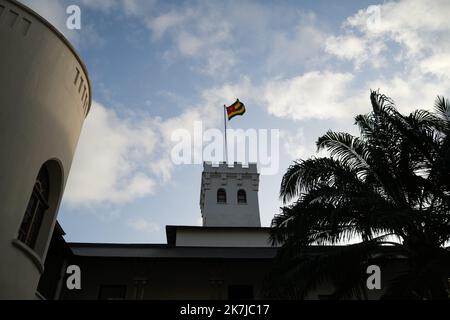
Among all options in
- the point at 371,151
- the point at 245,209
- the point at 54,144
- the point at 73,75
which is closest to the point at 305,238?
the point at 371,151

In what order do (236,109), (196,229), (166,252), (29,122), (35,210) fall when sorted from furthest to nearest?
(236,109), (196,229), (166,252), (35,210), (29,122)

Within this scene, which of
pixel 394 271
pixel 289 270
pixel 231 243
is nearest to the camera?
pixel 289 270

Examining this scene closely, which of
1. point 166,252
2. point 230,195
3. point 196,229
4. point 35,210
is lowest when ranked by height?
point 35,210

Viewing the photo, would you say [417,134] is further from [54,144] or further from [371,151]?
[54,144]

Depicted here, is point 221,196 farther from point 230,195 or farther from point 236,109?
point 236,109

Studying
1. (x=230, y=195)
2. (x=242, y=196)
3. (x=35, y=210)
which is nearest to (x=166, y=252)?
(x=35, y=210)

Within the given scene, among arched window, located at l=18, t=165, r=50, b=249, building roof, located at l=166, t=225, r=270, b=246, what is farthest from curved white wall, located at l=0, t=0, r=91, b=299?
building roof, located at l=166, t=225, r=270, b=246

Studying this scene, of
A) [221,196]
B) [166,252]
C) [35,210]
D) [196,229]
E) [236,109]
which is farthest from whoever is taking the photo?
[221,196]

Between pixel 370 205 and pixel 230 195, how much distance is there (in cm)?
2742

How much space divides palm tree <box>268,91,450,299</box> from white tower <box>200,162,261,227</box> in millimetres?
23076

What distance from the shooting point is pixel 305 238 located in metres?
9.87

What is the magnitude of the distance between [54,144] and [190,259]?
9476 millimetres

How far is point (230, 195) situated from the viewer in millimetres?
35844
